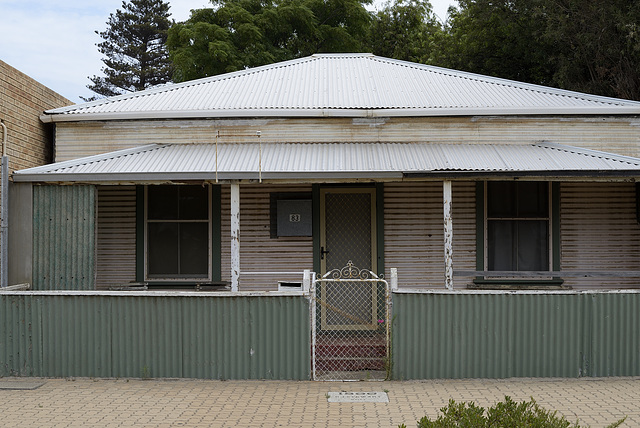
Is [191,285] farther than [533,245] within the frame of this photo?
No

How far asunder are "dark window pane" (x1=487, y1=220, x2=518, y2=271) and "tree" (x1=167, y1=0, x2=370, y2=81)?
19.9 metres

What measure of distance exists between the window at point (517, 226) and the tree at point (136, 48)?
3804 cm

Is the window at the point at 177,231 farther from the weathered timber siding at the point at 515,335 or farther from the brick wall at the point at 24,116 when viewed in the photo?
the weathered timber siding at the point at 515,335

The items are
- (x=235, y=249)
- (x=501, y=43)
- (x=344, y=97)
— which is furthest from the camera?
(x=501, y=43)

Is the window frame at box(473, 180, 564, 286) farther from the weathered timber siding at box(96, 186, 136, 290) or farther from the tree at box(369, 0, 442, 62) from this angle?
the tree at box(369, 0, 442, 62)

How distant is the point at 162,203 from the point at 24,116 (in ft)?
8.44

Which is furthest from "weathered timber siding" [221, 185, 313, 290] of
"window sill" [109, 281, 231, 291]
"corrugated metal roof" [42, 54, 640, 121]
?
"corrugated metal roof" [42, 54, 640, 121]

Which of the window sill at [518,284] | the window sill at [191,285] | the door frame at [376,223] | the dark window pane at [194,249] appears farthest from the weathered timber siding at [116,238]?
the window sill at [518,284]

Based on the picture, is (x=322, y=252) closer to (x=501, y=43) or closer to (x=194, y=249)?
(x=194, y=249)

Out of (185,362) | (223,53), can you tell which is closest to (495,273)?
(185,362)

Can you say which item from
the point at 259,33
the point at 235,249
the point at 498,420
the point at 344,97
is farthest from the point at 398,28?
the point at 498,420

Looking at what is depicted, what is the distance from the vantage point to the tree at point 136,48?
4562 centimetres

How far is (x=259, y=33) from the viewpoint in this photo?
28.9 metres

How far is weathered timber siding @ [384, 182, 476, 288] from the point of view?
10250 millimetres
